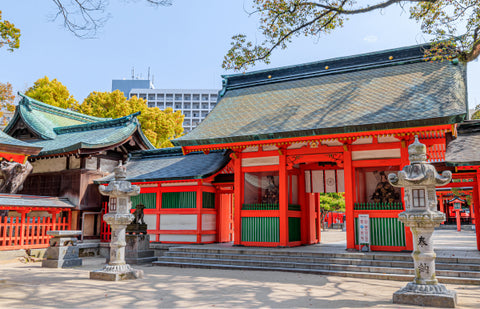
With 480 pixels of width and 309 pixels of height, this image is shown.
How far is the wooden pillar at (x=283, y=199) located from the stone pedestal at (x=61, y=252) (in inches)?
296

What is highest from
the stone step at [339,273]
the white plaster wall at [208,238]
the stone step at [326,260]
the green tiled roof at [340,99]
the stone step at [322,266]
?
the green tiled roof at [340,99]

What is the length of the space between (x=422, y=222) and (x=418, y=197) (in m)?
0.52

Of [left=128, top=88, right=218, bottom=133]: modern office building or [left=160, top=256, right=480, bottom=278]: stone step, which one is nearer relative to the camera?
[left=160, top=256, right=480, bottom=278]: stone step

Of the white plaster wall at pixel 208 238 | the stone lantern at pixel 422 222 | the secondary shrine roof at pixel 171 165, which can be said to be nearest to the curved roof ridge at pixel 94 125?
the secondary shrine roof at pixel 171 165

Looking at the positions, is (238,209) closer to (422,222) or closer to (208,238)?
(208,238)

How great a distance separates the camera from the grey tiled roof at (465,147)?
1144 centimetres

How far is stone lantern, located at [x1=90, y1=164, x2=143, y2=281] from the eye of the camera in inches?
390

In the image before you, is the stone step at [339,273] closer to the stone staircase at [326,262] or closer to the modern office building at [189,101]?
the stone staircase at [326,262]

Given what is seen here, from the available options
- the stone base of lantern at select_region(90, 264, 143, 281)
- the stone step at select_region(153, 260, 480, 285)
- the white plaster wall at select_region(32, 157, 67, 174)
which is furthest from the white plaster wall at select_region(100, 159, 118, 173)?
the stone base of lantern at select_region(90, 264, 143, 281)

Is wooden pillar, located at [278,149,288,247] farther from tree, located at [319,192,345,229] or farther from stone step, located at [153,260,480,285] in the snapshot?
tree, located at [319,192,345,229]

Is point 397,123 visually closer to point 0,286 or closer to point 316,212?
point 316,212

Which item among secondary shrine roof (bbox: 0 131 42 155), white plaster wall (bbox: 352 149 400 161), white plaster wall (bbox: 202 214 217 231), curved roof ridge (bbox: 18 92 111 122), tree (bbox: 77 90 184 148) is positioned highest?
tree (bbox: 77 90 184 148)

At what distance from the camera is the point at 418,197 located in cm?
745

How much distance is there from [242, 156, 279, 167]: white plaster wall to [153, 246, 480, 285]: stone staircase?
3.25 m
